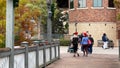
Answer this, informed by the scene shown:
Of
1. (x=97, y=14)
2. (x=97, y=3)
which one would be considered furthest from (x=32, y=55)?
(x=97, y=3)

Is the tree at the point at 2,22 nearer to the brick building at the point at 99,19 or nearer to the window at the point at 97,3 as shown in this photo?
the brick building at the point at 99,19

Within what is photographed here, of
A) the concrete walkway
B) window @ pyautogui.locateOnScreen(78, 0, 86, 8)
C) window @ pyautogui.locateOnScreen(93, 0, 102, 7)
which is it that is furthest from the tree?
window @ pyautogui.locateOnScreen(78, 0, 86, 8)

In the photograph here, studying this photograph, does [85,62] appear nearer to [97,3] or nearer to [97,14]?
[97,14]

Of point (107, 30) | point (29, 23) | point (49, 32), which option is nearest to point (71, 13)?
point (107, 30)

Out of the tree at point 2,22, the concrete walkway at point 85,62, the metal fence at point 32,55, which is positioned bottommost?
the concrete walkway at point 85,62

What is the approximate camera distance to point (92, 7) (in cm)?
5428

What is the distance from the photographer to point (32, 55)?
16328 millimetres

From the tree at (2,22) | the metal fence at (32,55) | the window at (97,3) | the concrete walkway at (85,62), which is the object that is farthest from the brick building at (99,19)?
the tree at (2,22)

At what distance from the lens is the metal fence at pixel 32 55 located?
37.6 ft

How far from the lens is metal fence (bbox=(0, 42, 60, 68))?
37.6ft

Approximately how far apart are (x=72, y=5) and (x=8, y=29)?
4454 cm

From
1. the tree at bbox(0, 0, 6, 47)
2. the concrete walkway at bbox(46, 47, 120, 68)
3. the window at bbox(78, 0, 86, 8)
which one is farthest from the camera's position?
the window at bbox(78, 0, 86, 8)

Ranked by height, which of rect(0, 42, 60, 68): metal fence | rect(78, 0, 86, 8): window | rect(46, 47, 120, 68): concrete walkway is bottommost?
rect(46, 47, 120, 68): concrete walkway

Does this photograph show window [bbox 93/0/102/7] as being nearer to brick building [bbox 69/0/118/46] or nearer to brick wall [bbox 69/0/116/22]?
brick building [bbox 69/0/118/46]
